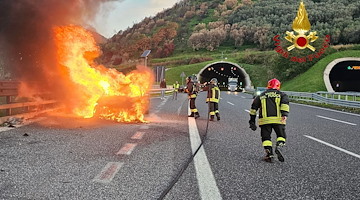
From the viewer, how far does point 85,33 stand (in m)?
12.6

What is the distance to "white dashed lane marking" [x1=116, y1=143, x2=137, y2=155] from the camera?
20.6 feet

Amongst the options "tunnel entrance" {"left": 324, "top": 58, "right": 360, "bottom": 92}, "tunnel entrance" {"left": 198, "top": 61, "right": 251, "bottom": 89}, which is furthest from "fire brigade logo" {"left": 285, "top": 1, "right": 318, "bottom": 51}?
"tunnel entrance" {"left": 198, "top": 61, "right": 251, "bottom": 89}

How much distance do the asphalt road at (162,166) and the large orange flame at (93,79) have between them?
2.87 m

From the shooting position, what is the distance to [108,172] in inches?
192

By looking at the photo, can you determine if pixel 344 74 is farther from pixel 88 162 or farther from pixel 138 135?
pixel 88 162

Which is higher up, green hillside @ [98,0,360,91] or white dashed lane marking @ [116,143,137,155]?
green hillside @ [98,0,360,91]

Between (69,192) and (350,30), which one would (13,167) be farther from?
(350,30)

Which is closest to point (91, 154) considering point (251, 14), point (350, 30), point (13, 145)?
point (13, 145)

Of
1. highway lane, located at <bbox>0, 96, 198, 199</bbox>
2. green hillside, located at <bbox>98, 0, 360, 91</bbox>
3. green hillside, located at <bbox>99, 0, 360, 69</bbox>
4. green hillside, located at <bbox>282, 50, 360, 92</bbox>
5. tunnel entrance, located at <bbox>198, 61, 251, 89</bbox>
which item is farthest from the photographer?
green hillside, located at <bbox>99, 0, 360, 69</bbox>

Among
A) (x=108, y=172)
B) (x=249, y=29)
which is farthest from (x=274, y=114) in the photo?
(x=249, y=29)

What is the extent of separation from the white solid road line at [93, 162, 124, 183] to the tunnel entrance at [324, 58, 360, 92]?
42957 millimetres

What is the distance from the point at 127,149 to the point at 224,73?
87952 mm

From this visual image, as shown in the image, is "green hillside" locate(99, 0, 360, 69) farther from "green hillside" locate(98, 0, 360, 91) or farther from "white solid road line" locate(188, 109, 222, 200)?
"white solid road line" locate(188, 109, 222, 200)

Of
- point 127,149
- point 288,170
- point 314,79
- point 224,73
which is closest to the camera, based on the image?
point 288,170
